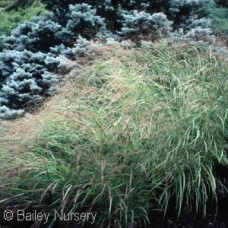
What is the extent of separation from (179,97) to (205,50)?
1.07 metres

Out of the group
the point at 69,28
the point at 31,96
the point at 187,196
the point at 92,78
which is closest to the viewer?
the point at 187,196

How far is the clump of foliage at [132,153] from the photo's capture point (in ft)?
11.8

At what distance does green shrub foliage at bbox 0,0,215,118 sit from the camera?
551cm

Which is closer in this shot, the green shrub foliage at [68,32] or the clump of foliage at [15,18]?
the green shrub foliage at [68,32]

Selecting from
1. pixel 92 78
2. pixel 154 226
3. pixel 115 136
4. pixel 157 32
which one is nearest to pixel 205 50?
pixel 157 32

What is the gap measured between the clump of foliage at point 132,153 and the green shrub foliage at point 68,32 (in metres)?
1.23

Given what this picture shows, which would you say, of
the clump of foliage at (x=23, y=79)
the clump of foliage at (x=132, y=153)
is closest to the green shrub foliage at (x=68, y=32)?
the clump of foliage at (x=23, y=79)

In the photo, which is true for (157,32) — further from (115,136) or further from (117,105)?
(115,136)

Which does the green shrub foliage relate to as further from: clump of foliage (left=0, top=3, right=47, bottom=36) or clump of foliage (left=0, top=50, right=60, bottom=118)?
clump of foliage (left=0, top=3, right=47, bottom=36)

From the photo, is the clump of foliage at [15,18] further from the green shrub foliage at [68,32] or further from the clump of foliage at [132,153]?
the clump of foliage at [132,153]

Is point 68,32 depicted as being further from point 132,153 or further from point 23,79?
point 132,153

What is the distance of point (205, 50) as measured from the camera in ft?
16.4

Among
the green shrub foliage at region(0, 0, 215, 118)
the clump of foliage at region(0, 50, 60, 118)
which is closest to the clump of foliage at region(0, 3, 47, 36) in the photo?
the green shrub foliage at region(0, 0, 215, 118)

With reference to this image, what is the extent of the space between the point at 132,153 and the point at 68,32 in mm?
2915
